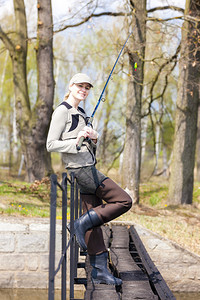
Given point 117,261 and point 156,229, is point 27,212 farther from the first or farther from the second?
point 117,261

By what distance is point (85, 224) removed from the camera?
12.4ft

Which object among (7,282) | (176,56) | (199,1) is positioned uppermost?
(199,1)

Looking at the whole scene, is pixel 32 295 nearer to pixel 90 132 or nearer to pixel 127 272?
pixel 127 272

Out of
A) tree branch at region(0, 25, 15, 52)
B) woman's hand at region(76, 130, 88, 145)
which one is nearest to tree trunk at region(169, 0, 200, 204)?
tree branch at region(0, 25, 15, 52)

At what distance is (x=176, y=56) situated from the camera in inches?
417

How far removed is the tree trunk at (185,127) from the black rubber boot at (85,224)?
23.0 ft

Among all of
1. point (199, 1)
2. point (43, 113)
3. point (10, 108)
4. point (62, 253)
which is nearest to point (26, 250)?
point (62, 253)

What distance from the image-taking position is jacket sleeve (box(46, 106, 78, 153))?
3574mm

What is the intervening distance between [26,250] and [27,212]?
1.36 m

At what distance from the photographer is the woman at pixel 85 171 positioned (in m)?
3.65

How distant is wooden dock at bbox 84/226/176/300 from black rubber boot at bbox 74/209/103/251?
44cm

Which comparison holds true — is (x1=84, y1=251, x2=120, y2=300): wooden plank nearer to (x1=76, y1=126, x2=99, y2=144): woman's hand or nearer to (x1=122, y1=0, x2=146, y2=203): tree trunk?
(x1=76, y1=126, x2=99, y2=144): woman's hand

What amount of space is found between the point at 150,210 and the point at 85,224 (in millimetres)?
5904

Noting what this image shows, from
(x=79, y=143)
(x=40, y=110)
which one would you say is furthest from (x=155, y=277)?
(x=40, y=110)
